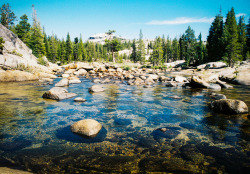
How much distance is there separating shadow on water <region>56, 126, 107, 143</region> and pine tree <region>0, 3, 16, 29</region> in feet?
181

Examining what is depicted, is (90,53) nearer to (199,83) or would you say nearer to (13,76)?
(13,76)

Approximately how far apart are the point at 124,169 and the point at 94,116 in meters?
3.52

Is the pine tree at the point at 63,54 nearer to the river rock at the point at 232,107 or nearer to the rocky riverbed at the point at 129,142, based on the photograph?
the rocky riverbed at the point at 129,142

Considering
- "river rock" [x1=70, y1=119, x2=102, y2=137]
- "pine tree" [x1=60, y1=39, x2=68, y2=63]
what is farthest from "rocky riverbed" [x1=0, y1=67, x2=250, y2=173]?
"pine tree" [x1=60, y1=39, x2=68, y2=63]

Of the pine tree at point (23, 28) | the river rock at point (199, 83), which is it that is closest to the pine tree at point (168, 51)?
the pine tree at point (23, 28)

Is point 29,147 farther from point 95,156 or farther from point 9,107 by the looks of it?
point 9,107

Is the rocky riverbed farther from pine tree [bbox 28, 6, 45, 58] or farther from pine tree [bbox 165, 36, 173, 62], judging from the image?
pine tree [bbox 165, 36, 173, 62]

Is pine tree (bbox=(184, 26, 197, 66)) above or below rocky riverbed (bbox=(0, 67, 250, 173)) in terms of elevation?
above

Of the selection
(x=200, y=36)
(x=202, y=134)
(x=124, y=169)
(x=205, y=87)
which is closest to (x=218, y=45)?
(x=200, y=36)

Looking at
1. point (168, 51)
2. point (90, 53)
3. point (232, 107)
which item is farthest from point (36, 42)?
point (168, 51)

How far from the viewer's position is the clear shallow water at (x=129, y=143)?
309 cm

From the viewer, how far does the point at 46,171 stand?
2.87 metres

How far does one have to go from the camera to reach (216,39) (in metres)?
42.4

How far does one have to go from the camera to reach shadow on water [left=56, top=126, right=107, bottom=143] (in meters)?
4.13
